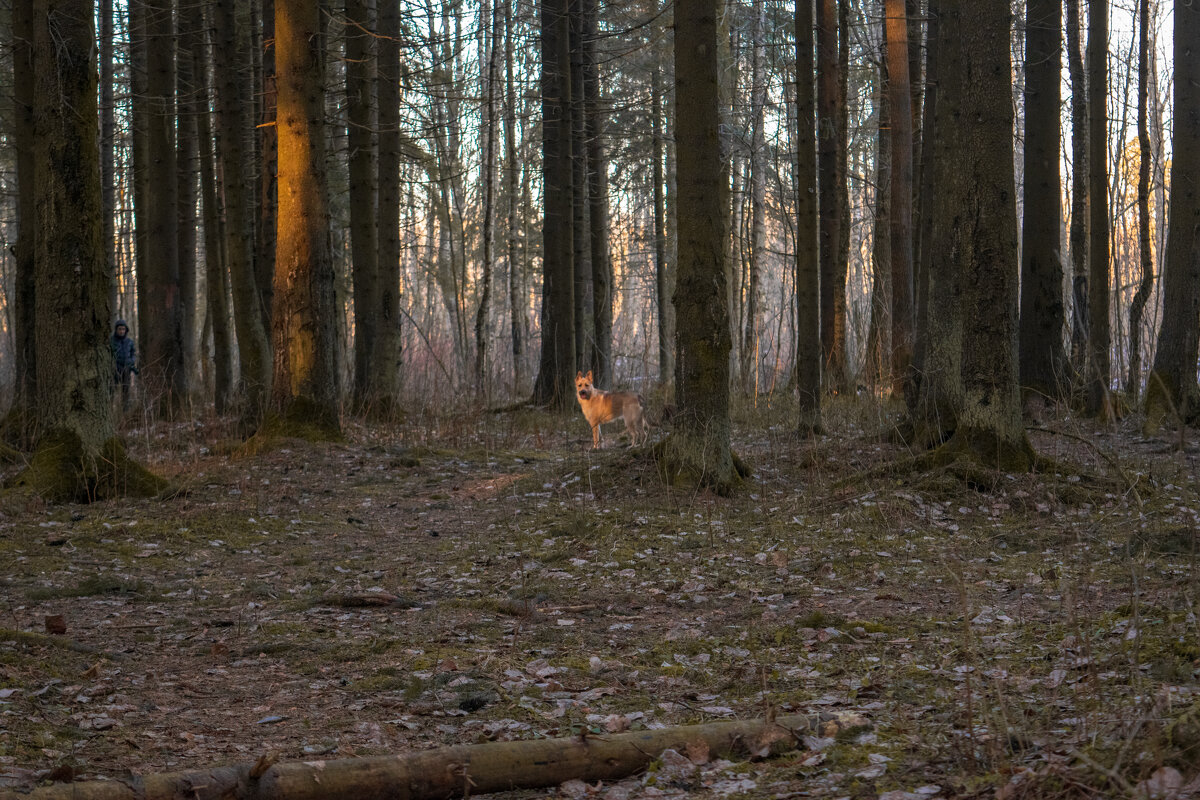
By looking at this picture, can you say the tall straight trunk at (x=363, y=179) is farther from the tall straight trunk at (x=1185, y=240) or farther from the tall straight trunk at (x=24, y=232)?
the tall straight trunk at (x=1185, y=240)

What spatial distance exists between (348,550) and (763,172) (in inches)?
801

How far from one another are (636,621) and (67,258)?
614cm

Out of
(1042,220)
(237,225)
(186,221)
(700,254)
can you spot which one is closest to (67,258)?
(237,225)

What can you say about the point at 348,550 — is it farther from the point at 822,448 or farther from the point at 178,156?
the point at 178,156

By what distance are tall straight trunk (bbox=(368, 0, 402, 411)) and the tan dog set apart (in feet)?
9.98

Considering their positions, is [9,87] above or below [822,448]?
above

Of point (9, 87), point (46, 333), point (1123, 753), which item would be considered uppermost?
point (9, 87)

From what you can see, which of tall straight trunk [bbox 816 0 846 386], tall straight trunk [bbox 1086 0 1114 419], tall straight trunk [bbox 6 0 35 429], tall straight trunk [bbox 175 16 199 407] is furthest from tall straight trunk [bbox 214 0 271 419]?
tall straight trunk [bbox 1086 0 1114 419]

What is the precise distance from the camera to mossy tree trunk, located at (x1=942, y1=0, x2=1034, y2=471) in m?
8.27

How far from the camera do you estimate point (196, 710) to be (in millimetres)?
4078

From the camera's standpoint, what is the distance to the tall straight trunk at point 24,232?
11078 millimetres

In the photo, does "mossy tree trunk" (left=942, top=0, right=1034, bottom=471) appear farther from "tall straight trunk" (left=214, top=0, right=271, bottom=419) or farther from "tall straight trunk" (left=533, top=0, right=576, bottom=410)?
"tall straight trunk" (left=214, top=0, right=271, bottom=419)

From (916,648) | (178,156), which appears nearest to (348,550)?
(916,648)

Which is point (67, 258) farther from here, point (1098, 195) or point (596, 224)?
point (596, 224)
